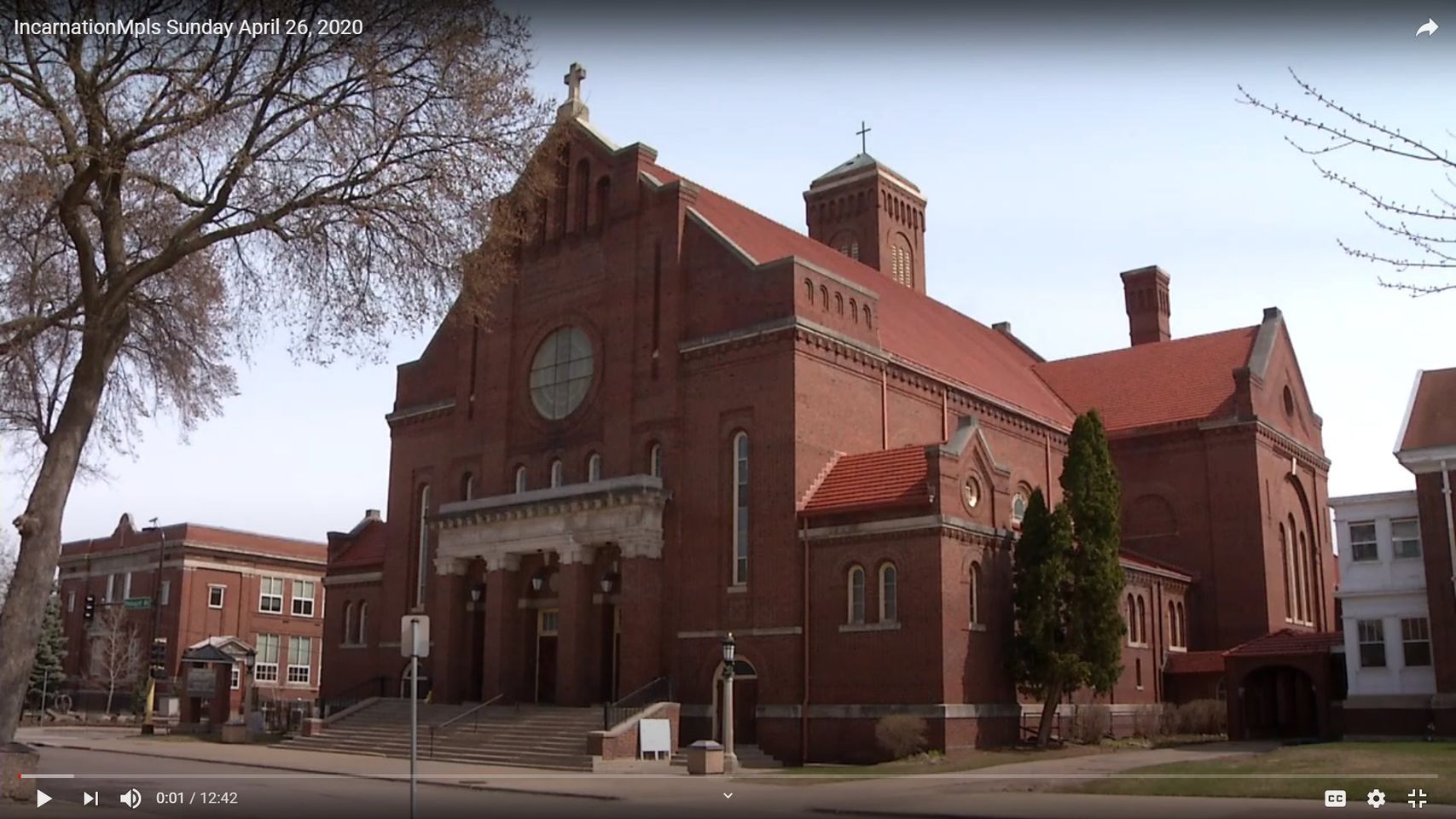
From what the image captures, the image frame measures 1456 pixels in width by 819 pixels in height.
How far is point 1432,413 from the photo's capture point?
35.8 meters

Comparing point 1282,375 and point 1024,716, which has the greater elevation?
point 1282,375

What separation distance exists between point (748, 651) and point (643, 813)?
14547mm

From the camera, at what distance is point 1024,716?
112ft

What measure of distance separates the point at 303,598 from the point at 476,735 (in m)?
45.4

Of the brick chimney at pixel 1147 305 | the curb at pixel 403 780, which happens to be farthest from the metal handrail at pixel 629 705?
the brick chimney at pixel 1147 305

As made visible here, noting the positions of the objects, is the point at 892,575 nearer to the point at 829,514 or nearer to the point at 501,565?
the point at 829,514

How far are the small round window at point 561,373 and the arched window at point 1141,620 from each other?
1834cm

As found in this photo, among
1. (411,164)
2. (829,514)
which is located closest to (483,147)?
(411,164)

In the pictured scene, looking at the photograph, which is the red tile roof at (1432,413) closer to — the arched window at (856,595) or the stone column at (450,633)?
the arched window at (856,595)

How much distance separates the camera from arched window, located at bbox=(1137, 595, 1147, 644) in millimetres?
41281

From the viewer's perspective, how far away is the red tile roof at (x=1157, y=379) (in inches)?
1929

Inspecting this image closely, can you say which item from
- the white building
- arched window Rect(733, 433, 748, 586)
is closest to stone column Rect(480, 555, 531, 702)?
arched window Rect(733, 433, 748, 586)

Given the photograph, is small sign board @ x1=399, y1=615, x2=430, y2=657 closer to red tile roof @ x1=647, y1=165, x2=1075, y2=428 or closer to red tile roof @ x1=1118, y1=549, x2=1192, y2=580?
red tile roof @ x1=647, y1=165, x2=1075, y2=428

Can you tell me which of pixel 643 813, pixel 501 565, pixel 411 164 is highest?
pixel 411 164
